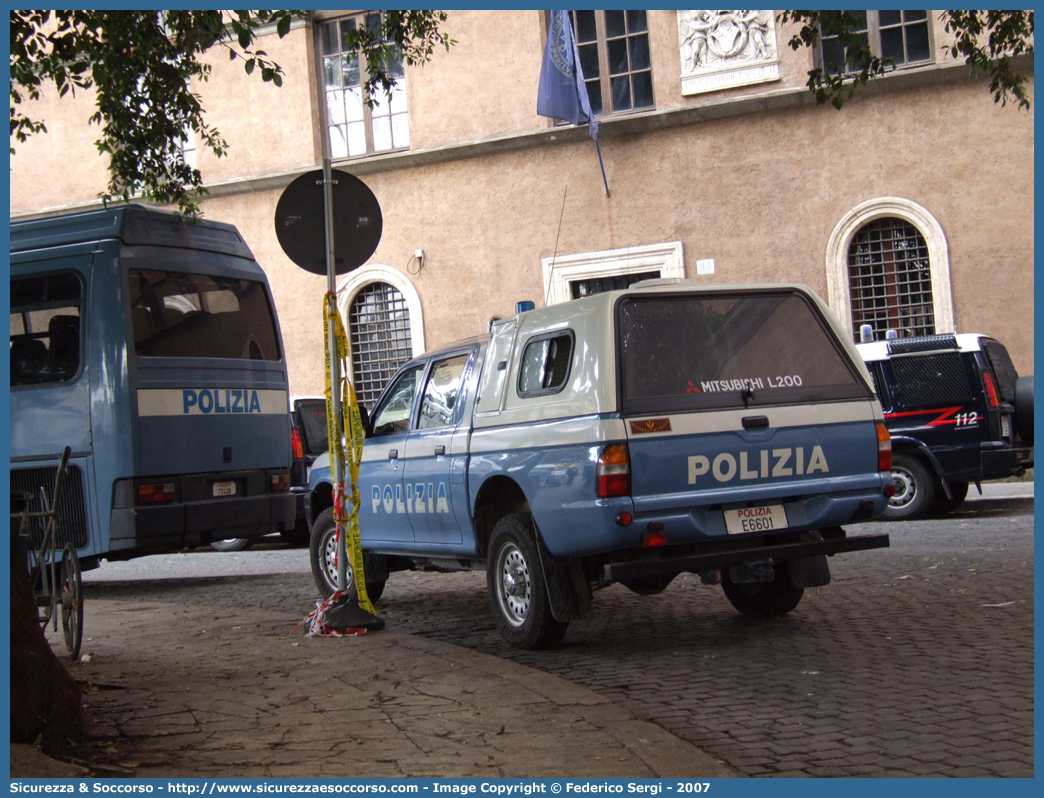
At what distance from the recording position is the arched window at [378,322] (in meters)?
22.5

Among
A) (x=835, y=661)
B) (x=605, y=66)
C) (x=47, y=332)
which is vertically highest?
(x=605, y=66)

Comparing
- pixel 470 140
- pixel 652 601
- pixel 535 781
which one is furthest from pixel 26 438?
pixel 470 140

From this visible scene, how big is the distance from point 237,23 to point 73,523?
14.6 feet

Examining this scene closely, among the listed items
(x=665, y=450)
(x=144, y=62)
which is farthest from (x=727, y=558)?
→ (x=144, y=62)

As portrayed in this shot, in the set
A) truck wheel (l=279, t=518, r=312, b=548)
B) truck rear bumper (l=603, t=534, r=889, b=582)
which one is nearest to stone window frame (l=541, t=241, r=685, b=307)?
truck wheel (l=279, t=518, r=312, b=548)

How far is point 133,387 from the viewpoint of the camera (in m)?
9.84

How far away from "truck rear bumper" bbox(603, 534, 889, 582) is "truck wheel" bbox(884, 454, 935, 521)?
700 centimetres

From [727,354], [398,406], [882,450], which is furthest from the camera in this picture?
[398,406]

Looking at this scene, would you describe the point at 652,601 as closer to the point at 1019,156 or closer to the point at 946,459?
the point at 946,459

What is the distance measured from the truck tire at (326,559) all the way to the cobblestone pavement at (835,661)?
0.86 ft

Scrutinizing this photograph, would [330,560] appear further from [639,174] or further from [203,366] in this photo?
[639,174]

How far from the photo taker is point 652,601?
8820mm

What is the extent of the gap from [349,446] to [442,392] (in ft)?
2.51

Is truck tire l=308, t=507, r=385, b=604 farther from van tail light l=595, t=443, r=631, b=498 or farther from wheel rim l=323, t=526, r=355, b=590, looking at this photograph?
van tail light l=595, t=443, r=631, b=498
